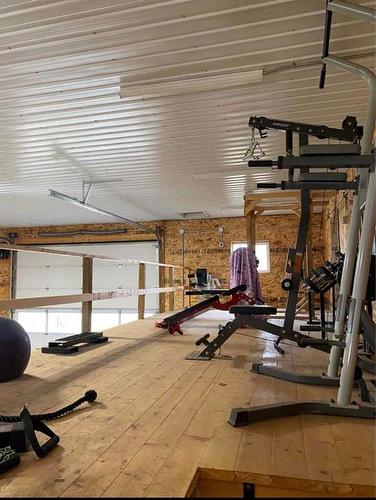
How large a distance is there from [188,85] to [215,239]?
822 centimetres

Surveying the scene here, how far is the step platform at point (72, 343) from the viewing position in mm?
4031

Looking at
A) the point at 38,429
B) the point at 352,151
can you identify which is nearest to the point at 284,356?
the point at 352,151

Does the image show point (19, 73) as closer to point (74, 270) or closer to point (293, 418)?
point (293, 418)

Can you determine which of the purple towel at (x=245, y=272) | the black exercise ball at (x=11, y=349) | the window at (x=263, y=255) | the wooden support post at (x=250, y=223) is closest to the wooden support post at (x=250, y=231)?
the wooden support post at (x=250, y=223)

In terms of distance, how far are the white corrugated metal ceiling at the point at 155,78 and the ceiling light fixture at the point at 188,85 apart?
0.23 feet

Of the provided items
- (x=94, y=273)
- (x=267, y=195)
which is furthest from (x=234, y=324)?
(x=94, y=273)

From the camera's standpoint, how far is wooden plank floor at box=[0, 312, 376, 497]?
1.45 m

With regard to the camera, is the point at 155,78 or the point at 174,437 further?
the point at 155,78

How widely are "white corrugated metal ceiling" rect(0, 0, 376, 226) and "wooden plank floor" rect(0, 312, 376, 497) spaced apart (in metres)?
2.94

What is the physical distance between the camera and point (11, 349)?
2.83 m

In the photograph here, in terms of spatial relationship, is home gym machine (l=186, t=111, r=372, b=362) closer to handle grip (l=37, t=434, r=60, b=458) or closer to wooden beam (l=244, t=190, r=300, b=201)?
handle grip (l=37, t=434, r=60, b=458)

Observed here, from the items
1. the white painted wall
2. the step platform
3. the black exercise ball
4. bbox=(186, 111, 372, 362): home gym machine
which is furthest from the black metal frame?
the white painted wall

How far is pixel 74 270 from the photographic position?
507 inches

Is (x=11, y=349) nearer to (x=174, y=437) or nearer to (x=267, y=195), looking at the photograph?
(x=174, y=437)
